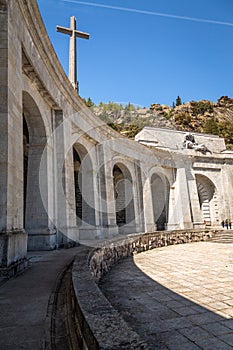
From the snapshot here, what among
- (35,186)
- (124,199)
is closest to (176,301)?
(35,186)

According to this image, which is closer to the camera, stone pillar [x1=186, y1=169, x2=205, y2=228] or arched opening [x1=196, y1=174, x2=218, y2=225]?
stone pillar [x1=186, y1=169, x2=205, y2=228]

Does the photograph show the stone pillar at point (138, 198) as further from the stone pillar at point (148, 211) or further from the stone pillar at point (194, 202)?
the stone pillar at point (194, 202)

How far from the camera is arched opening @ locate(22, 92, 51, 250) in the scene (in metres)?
9.14

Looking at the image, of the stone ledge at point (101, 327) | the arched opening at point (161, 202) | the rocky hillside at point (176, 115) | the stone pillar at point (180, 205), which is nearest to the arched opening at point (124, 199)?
the arched opening at point (161, 202)

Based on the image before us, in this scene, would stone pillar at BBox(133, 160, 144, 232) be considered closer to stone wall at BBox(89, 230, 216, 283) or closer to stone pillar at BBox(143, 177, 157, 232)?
stone pillar at BBox(143, 177, 157, 232)

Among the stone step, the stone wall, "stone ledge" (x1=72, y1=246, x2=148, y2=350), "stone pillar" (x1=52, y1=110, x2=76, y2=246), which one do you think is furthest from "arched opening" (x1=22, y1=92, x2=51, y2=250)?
the stone step

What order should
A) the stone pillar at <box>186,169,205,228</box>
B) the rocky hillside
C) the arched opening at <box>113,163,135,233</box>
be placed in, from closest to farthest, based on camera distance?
the arched opening at <box>113,163,135,233</box> → the stone pillar at <box>186,169,205,228</box> → the rocky hillside

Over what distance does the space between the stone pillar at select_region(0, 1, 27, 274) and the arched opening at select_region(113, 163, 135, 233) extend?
12914 millimetres

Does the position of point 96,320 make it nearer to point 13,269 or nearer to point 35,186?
point 13,269

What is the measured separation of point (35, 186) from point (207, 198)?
2040cm

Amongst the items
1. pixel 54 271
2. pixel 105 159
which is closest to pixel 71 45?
pixel 105 159

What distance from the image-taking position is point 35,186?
9539mm

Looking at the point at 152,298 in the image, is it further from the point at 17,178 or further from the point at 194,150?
the point at 194,150

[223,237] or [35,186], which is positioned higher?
[35,186]
